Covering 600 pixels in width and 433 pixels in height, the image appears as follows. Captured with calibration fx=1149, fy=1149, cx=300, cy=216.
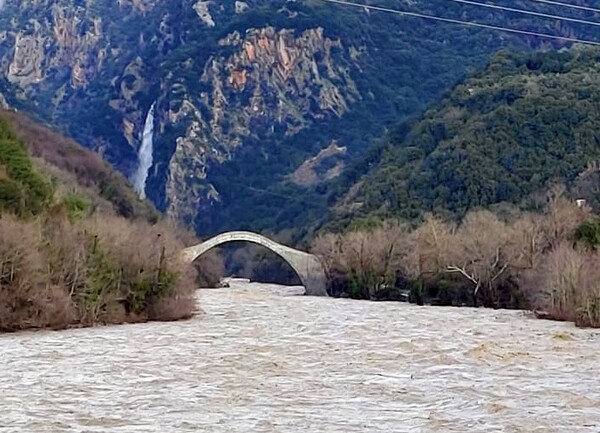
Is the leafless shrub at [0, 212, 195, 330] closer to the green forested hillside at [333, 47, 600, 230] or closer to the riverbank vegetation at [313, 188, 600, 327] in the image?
the riverbank vegetation at [313, 188, 600, 327]

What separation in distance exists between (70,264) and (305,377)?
79.3ft

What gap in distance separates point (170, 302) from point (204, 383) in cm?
2903

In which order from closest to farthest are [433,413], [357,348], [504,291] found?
1. [433,413]
2. [357,348]
3. [504,291]

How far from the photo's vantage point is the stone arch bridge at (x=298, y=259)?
99.5 metres

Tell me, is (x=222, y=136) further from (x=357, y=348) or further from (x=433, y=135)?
(x=357, y=348)

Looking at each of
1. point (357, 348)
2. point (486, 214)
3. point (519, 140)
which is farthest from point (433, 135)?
point (357, 348)

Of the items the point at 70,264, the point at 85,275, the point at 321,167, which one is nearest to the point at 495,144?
the point at 85,275

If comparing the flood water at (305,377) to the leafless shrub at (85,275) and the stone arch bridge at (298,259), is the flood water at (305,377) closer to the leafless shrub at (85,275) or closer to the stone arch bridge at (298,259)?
the leafless shrub at (85,275)

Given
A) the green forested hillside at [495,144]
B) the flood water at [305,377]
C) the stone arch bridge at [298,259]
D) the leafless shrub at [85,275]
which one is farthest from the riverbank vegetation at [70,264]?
the green forested hillside at [495,144]

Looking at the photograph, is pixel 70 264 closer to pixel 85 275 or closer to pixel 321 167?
pixel 85 275

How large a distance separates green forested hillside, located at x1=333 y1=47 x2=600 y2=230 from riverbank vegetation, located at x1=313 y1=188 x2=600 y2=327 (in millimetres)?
12264

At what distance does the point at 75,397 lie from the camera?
103 ft

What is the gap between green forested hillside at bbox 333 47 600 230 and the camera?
10944 cm

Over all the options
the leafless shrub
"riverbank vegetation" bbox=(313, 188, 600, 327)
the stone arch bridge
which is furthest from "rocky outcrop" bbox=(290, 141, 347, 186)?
the leafless shrub
